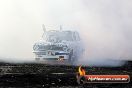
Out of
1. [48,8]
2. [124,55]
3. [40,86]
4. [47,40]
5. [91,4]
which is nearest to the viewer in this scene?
[40,86]

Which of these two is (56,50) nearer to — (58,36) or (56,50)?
(56,50)

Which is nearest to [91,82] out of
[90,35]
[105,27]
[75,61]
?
[75,61]

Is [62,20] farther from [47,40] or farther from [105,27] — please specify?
[47,40]

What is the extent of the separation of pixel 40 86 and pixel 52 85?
0.46 meters

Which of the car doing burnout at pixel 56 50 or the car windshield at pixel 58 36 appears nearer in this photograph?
the car doing burnout at pixel 56 50

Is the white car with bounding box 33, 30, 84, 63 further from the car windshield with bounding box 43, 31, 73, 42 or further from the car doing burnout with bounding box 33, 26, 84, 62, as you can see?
the car windshield with bounding box 43, 31, 73, 42

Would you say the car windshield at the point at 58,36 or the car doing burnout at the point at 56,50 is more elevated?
the car windshield at the point at 58,36

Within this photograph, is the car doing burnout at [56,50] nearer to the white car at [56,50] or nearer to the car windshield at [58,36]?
the white car at [56,50]

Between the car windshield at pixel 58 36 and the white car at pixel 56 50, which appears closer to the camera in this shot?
the white car at pixel 56 50

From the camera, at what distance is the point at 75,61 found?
23484mm

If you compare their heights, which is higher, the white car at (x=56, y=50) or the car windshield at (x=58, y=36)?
the car windshield at (x=58, y=36)

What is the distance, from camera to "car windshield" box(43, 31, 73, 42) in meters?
23.4

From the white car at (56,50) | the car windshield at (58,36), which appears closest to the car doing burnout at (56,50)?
the white car at (56,50)

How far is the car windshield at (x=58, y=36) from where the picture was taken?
2336cm
